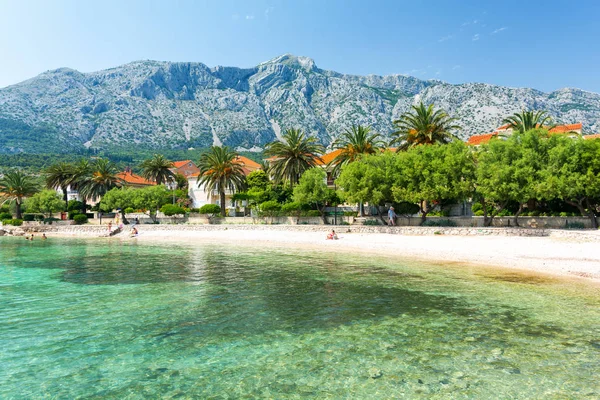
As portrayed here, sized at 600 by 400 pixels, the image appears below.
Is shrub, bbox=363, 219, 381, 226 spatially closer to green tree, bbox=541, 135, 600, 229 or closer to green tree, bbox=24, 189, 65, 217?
green tree, bbox=541, 135, 600, 229

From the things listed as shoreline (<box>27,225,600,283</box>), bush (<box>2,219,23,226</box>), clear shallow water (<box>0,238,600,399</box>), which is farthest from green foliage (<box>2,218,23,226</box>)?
clear shallow water (<box>0,238,600,399</box>)

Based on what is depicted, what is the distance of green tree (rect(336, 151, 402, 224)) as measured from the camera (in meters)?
40.1

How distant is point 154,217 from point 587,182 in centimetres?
5649

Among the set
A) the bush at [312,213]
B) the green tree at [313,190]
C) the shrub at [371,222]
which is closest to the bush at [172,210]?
the bush at [312,213]

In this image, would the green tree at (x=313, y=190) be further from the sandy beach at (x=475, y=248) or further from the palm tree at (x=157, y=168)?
the palm tree at (x=157, y=168)

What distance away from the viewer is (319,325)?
1149cm

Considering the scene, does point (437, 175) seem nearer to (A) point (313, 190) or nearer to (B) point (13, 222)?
(A) point (313, 190)

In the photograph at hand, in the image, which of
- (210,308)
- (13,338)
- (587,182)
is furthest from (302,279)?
(587,182)

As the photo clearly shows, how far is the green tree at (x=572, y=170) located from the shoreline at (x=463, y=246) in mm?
4016

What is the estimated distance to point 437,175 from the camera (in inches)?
1452

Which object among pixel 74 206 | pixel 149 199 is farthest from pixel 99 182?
pixel 149 199

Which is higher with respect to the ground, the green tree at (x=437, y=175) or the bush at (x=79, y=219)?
the green tree at (x=437, y=175)

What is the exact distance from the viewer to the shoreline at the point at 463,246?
21344 millimetres

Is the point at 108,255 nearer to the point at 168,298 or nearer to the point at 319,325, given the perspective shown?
the point at 168,298
